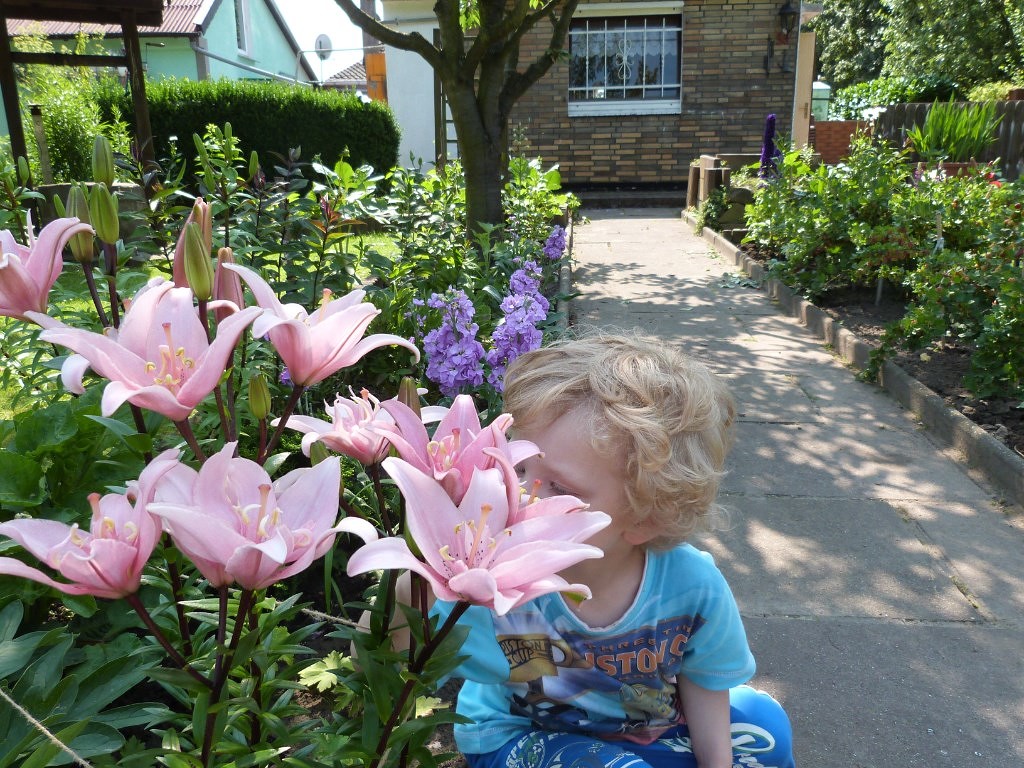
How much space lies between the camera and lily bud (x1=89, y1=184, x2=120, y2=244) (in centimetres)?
133

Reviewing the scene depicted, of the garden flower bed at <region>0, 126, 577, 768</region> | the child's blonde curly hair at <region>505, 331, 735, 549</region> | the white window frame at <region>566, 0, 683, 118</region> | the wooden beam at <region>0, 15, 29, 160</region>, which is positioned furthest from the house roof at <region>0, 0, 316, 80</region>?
the white window frame at <region>566, 0, 683, 118</region>

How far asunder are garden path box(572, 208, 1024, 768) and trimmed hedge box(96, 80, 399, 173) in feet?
38.7

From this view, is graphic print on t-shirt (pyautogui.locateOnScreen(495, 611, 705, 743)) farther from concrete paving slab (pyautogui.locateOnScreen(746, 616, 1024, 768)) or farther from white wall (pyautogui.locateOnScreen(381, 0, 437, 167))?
white wall (pyautogui.locateOnScreen(381, 0, 437, 167))

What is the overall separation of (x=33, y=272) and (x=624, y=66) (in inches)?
694

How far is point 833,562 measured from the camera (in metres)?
3.62

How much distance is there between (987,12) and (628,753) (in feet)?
111

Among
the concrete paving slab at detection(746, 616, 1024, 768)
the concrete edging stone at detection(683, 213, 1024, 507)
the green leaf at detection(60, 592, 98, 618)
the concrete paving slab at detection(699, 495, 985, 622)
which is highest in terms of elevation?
the green leaf at detection(60, 592, 98, 618)

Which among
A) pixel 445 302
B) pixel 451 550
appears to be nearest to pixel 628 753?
pixel 451 550

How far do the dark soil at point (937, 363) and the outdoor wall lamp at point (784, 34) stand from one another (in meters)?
10.1

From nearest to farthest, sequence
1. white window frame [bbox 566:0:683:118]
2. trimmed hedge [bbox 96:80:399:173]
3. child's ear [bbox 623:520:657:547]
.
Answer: child's ear [bbox 623:520:657:547]
trimmed hedge [bbox 96:80:399:173]
white window frame [bbox 566:0:683:118]

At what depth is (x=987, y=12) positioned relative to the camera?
28906 mm

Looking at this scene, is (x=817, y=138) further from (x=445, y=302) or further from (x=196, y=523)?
(x=196, y=523)

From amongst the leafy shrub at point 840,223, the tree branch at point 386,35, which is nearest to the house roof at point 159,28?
the tree branch at point 386,35

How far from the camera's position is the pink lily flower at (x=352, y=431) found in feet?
3.82
